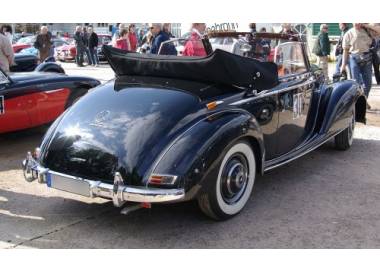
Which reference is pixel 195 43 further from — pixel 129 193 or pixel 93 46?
pixel 93 46

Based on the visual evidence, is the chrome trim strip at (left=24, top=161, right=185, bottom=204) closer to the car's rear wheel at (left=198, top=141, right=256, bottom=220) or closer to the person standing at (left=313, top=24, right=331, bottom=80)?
the car's rear wheel at (left=198, top=141, right=256, bottom=220)

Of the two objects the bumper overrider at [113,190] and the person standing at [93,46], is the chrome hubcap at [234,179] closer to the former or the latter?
the bumper overrider at [113,190]

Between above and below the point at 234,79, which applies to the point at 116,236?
below

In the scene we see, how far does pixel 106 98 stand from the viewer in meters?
4.23

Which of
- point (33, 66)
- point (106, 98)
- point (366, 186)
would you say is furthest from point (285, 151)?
point (33, 66)

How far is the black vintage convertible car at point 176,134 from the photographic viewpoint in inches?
141

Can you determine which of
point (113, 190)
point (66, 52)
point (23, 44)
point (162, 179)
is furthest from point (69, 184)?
point (66, 52)

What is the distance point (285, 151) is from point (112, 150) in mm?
2161

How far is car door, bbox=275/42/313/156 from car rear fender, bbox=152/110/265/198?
1074 millimetres

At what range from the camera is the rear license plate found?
365cm

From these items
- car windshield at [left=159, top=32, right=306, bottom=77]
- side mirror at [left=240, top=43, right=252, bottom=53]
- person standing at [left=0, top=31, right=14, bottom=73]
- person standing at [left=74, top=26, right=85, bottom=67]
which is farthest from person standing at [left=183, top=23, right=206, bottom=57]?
person standing at [left=74, top=26, right=85, bottom=67]

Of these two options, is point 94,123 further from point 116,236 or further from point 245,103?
point 245,103

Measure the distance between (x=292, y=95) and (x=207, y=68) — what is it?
1267 mm

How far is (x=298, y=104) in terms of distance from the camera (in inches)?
209
